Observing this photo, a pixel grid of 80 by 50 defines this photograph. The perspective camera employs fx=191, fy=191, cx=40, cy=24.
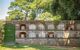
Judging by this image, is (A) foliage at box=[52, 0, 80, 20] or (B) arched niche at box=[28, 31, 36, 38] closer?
(A) foliage at box=[52, 0, 80, 20]

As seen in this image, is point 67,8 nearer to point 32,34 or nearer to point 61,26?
point 61,26

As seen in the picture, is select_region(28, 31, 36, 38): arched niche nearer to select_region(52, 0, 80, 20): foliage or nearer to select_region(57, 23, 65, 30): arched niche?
select_region(57, 23, 65, 30): arched niche

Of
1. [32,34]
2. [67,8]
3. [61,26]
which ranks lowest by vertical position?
[32,34]

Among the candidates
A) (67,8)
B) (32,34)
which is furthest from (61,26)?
(32,34)

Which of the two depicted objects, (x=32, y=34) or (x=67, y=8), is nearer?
(x=67, y=8)

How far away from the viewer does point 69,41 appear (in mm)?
11656

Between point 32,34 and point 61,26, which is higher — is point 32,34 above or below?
below

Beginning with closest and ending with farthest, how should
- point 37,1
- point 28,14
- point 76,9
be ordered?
point 76,9 < point 37,1 < point 28,14

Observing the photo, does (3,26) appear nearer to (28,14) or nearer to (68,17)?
(68,17)

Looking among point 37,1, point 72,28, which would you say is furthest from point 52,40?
point 37,1

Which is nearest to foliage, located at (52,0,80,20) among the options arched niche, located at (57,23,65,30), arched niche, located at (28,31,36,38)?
arched niche, located at (57,23,65,30)

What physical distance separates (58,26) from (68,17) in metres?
0.86

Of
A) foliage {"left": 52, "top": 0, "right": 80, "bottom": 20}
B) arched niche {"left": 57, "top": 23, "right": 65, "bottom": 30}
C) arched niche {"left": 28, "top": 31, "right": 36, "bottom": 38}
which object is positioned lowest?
arched niche {"left": 28, "top": 31, "right": 36, "bottom": 38}

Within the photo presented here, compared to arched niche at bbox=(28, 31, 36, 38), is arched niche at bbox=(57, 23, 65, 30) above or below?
above
